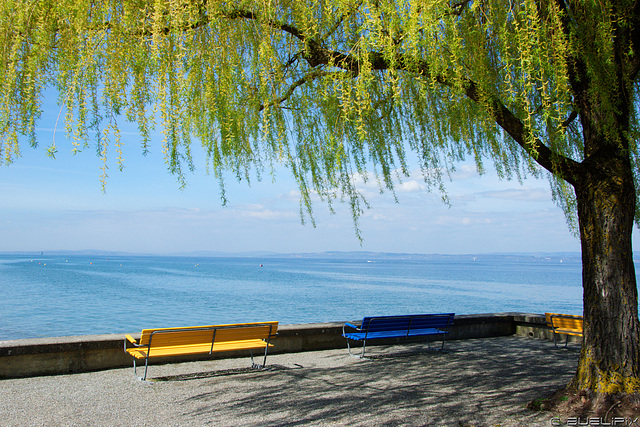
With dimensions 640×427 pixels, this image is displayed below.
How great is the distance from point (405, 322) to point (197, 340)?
3225 millimetres

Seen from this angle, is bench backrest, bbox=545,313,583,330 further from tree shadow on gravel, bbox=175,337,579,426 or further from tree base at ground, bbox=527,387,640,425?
tree base at ground, bbox=527,387,640,425

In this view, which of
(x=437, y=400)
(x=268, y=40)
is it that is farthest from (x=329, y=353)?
(x=268, y=40)

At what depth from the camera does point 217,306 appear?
1342 inches

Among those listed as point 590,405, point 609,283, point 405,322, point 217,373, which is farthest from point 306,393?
point 609,283

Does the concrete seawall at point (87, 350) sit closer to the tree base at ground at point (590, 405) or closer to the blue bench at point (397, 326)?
the blue bench at point (397, 326)

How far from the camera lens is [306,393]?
5.35m

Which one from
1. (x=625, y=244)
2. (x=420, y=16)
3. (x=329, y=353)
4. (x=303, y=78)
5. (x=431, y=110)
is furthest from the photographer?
(x=329, y=353)

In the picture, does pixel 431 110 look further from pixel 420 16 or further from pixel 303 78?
pixel 420 16

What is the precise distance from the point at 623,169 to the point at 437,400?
9.28 ft

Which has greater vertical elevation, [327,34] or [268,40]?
[327,34]

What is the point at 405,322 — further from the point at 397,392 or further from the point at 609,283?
the point at 609,283

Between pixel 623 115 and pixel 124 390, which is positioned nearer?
pixel 623 115

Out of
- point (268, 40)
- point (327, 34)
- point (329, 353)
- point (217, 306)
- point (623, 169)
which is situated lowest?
point (217, 306)

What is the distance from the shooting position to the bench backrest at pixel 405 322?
7.55 metres
